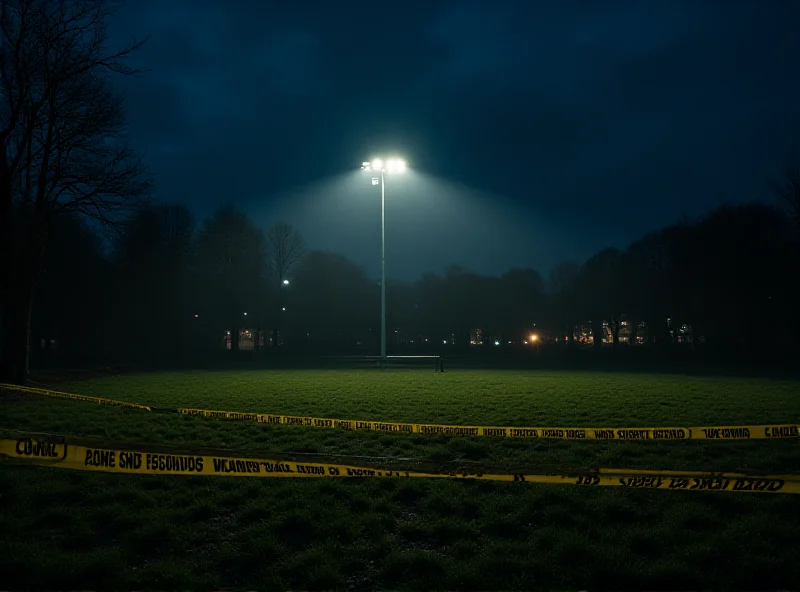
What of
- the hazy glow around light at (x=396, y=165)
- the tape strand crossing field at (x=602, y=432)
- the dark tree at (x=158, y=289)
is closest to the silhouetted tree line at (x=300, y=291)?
the dark tree at (x=158, y=289)

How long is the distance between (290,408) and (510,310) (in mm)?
65855

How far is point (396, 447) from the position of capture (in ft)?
27.7

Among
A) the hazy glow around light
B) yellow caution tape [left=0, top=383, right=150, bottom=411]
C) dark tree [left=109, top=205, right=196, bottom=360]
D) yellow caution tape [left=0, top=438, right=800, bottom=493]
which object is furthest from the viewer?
dark tree [left=109, top=205, right=196, bottom=360]

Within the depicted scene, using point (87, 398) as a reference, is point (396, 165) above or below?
above

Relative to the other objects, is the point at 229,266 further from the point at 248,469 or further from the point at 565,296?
the point at 248,469

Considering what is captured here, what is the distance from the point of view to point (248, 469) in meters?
6.16

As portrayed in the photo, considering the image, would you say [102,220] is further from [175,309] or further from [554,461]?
[175,309]

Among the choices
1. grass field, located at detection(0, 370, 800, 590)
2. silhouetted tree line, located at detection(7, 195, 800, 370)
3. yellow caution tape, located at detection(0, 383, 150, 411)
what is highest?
silhouetted tree line, located at detection(7, 195, 800, 370)

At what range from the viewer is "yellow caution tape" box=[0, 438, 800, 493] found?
5.68m

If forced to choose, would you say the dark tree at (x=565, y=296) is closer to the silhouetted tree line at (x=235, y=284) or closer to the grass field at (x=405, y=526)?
the silhouetted tree line at (x=235, y=284)

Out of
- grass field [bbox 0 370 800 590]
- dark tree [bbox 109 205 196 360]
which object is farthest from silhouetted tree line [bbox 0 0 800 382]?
grass field [bbox 0 370 800 590]

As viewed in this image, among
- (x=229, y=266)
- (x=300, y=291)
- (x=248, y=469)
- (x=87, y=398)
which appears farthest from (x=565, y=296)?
(x=248, y=469)

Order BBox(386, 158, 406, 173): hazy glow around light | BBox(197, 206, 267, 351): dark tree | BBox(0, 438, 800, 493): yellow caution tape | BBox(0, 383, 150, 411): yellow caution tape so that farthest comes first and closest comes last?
1. BBox(197, 206, 267, 351): dark tree
2. BBox(386, 158, 406, 173): hazy glow around light
3. BBox(0, 383, 150, 411): yellow caution tape
4. BBox(0, 438, 800, 493): yellow caution tape

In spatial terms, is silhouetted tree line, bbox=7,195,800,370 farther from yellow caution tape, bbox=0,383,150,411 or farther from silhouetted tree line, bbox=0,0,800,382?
yellow caution tape, bbox=0,383,150,411
